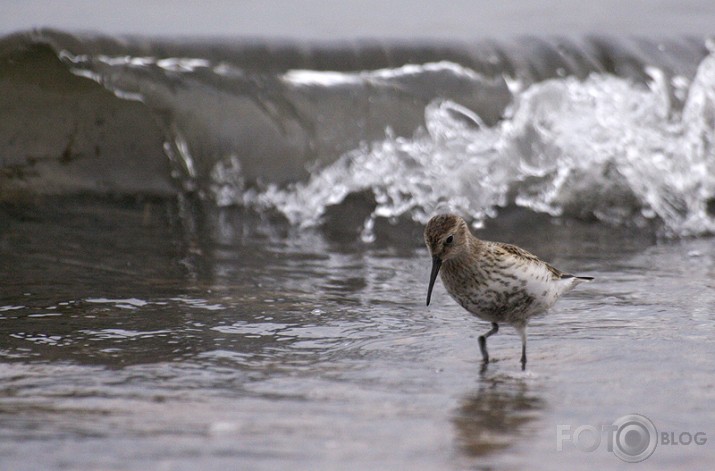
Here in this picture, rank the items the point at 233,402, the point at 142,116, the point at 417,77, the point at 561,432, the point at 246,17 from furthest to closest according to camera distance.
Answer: the point at 246,17
the point at 417,77
the point at 142,116
the point at 233,402
the point at 561,432

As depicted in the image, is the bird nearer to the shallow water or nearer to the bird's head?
the bird's head

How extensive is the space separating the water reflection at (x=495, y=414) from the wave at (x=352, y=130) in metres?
4.48

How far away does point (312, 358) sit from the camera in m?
4.56

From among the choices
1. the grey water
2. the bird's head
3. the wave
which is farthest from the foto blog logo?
the wave

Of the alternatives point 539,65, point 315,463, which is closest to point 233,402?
point 315,463

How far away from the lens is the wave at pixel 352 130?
356 inches

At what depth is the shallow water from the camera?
3.34 metres

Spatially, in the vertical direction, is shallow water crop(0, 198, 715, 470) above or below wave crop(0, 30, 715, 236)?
below

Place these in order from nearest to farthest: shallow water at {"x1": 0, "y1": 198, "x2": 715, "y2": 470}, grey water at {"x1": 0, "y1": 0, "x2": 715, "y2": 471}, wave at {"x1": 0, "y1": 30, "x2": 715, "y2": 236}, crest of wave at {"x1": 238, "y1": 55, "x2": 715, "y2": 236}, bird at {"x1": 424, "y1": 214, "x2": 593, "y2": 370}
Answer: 1. shallow water at {"x1": 0, "y1": 198, "x2": 715, "y2": 470}
2. grey water at {"x1": 0, "y1": 0, "x2": 715, "y2": 471}
3. bird at {"x1": 424, "y1": 214, "x2": 593, "y2": 370}
4. crest of wave at {"x1": 238, "y1": 55, "x2": 715, "y2": 236}
5. wave at {"x1": 0, "y1": 30, "x2": 715, "y2": 236}

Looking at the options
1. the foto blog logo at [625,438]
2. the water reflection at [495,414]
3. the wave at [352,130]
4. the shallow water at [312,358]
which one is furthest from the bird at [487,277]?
the wave at [352,130]

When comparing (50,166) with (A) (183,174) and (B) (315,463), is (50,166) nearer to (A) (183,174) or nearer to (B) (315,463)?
(A) (183,174)

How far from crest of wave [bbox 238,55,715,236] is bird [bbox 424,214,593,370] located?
3868 millimetres

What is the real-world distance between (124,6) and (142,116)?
1.85m

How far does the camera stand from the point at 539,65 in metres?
10.6
